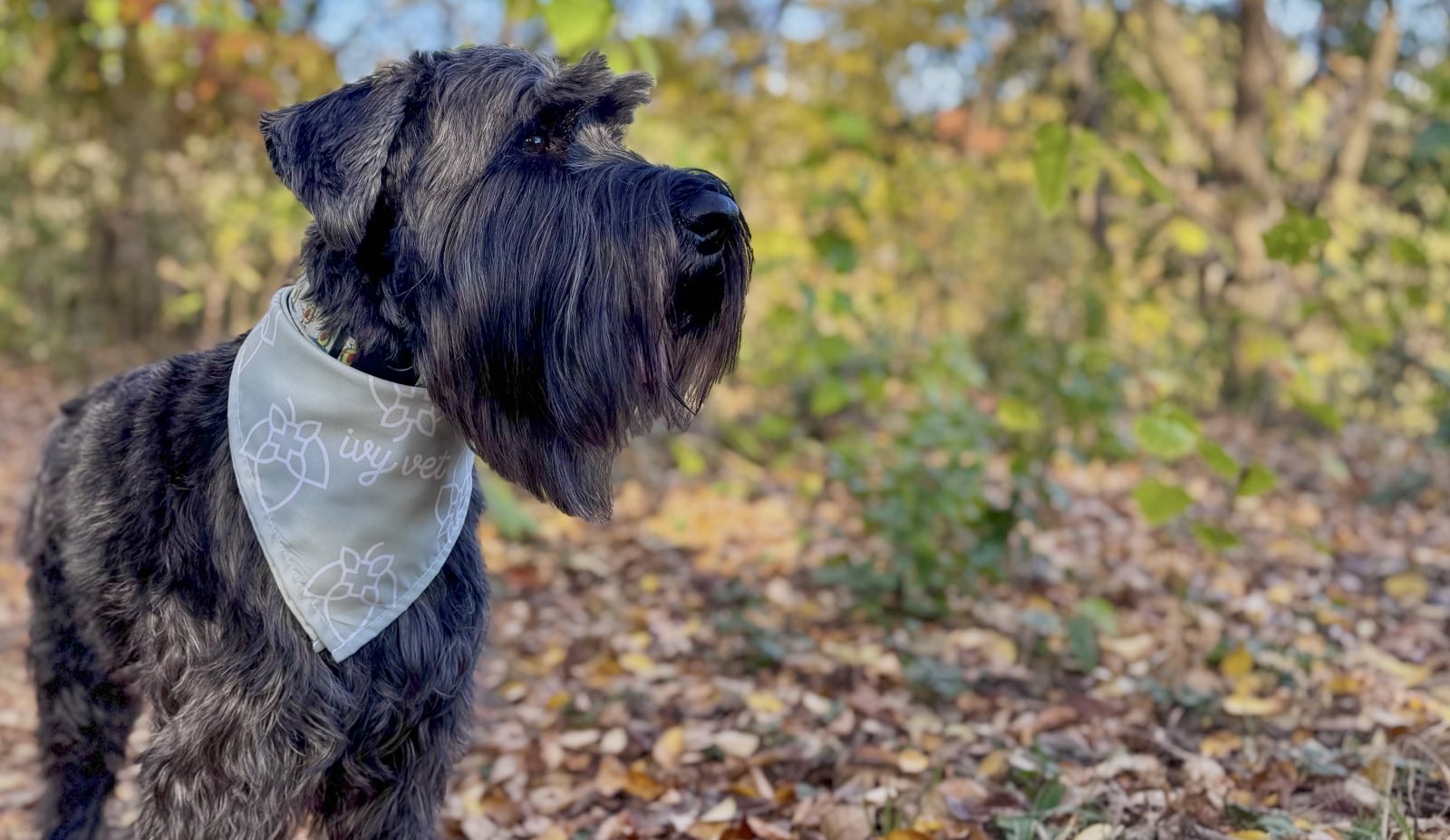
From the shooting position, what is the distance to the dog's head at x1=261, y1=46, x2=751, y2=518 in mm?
2186

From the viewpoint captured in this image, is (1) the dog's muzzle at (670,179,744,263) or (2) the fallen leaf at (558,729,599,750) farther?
(2) the fallen leaf at (558,729,599,750)

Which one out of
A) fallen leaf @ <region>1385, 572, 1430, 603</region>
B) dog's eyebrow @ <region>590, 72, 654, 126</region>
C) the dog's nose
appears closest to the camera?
the dog's nose

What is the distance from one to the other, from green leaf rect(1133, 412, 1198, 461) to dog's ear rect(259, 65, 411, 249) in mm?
2404

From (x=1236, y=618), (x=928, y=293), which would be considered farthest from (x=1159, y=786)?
(x=928, y=293)

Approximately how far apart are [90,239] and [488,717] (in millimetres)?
8036

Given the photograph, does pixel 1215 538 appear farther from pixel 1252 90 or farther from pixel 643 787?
pixel 1252 90

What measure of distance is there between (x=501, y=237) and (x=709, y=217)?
41 centimetres

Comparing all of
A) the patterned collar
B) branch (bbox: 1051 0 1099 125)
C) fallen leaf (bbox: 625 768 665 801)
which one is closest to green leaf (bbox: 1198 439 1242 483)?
fallen leaf (bbox: 625 768 665 801)

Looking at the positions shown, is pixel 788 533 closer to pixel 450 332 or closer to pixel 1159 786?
pixel 1159 786

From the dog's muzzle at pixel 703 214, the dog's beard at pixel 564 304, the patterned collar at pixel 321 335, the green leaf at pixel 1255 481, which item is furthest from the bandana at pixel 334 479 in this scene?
the green leaf at pixel 1255 481

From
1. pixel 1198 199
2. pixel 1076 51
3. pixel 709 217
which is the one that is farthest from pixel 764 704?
pixel 1076 51

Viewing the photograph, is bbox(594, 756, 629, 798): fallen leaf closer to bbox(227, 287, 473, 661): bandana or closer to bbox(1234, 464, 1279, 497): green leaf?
bbox(227, 287, 473, 661): bandana

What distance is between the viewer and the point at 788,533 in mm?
5992

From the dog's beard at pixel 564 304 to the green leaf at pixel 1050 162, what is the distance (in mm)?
1515
